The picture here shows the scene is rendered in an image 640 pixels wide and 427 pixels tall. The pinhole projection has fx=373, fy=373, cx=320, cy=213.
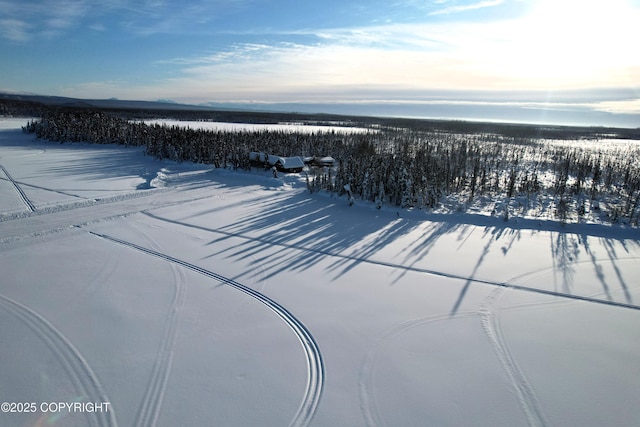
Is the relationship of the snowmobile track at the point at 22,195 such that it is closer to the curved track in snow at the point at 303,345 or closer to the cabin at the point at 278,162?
the curved track in snow at the point at 303,345

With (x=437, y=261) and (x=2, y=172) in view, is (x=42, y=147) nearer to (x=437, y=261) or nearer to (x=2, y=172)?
(x=2, y=172)

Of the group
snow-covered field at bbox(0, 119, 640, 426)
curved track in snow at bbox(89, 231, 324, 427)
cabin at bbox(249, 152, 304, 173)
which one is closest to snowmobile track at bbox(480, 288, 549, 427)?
snow-covered field at bbox(0, 119, 640, 426)

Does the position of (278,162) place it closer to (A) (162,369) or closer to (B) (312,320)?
(B) (312,320)

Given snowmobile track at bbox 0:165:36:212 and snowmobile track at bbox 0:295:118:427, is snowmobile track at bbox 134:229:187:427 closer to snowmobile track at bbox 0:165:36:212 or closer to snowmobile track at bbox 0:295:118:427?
snowmobile track at bbox 0:295:118:427

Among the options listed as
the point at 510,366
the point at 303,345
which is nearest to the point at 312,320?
the point at 303,345

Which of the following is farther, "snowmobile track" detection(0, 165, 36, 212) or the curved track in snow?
"snowmobile track" detection(0, 165, 36, 212)
